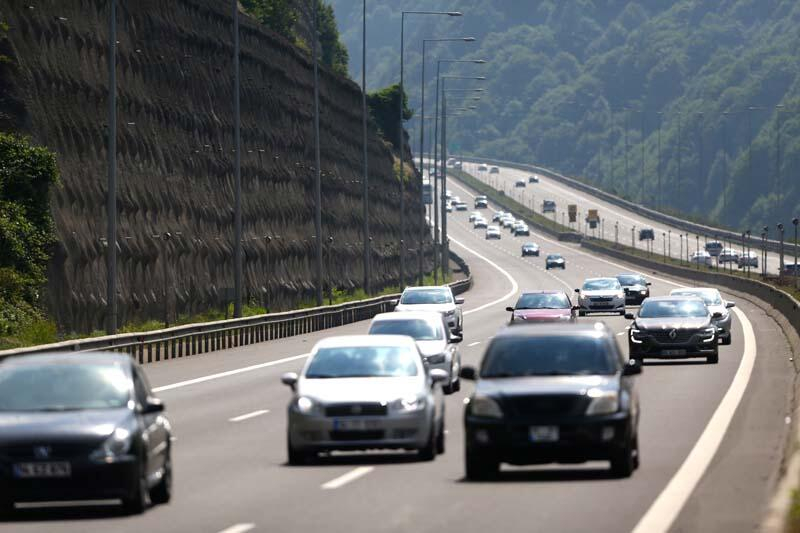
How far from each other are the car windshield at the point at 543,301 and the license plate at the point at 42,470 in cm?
3569

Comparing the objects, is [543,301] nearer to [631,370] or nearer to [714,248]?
[631,370]

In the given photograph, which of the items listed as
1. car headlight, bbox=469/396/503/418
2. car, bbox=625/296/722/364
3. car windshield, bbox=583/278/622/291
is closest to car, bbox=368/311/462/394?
car, bbox=625/296/722/364

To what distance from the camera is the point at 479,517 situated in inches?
568

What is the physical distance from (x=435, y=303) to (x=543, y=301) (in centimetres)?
424

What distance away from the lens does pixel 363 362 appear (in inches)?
816

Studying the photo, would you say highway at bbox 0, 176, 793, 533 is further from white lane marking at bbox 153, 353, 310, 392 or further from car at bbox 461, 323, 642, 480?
white lane marking at bbox 153, 353, 310, 392

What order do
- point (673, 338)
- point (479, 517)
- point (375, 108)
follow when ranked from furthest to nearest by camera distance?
point (375, 108)
point (673, 338)
point (479, 517)

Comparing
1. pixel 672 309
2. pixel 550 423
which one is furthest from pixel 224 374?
pixel 550 423

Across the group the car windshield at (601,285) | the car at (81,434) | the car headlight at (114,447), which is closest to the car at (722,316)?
the car windshield at (601,285)

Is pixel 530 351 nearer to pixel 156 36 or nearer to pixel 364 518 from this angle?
pixel 364 518

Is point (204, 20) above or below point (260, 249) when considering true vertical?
above

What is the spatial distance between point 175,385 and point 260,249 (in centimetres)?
5014

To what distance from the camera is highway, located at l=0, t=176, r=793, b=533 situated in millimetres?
14219

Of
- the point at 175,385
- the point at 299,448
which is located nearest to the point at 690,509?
the point at 299,448
